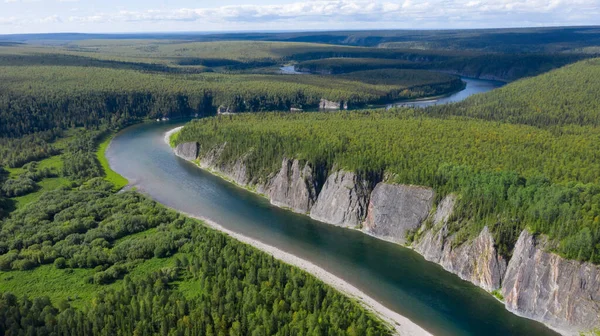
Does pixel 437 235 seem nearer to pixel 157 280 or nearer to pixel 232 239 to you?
pixel 232 239

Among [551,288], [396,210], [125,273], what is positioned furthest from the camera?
[396,210]

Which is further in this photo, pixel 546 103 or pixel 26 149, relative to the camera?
pixel 546 103

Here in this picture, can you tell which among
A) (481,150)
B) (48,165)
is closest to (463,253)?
(481,150)

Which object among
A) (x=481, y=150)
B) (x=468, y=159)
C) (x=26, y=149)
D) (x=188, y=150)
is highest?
(x=468, y=159)

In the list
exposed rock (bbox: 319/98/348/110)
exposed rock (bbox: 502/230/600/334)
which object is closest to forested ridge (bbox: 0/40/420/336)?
exposed rock (bbox: 502/230/600/334)

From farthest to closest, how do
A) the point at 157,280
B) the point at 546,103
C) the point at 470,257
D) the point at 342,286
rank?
1. the point at 546,103
2. the point at 470,257
3. the point at 342,286
4. the point at 157,280

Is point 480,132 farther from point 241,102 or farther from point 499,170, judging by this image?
point 241,102

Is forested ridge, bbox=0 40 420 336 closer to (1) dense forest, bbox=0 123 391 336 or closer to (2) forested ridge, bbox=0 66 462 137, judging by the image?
(1) dense forest, bbox=0 123 391 336
